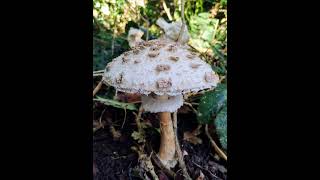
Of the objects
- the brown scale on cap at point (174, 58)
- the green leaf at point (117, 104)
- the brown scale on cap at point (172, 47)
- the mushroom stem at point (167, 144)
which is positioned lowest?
the mushroom stem at point (167, 144)

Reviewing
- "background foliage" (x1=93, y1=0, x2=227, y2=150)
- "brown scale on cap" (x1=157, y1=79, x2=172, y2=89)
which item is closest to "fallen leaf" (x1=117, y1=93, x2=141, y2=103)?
"background foliage" (x1=93, y1=0, x2=227, y2=150)

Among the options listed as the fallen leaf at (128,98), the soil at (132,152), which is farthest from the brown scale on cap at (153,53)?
the fallen leaf at (128,98)

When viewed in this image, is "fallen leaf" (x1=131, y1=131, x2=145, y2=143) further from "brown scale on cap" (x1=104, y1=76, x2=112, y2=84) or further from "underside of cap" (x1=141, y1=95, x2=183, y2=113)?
"brown scale on cap" (x1=104, y1=76, x2=112, y2=84)

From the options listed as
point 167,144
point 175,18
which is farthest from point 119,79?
point 175,18

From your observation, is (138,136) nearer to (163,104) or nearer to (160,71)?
(163,104)

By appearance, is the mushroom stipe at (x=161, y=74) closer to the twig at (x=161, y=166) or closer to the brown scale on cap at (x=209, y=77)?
the brown scale on cap at (x=209, y=77)

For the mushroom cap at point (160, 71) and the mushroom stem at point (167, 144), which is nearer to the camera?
the mushroom cap at point (160, 71)
